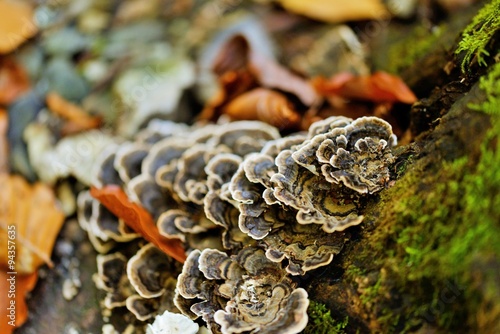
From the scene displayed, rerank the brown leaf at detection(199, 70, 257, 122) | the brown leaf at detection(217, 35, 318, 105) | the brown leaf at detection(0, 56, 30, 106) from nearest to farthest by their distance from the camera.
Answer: the brown leaf at detection(217, 35, 318, 105) → the brown leaf at detection(199, 70, 257, 122) → the brown leaf at detection(0, 56, 30, 106)

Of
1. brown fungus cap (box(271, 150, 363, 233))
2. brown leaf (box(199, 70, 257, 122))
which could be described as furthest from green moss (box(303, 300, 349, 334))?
brown leaf (box(199, 70, 257, 122))

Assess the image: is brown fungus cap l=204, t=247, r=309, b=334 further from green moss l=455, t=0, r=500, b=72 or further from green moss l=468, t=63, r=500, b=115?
green moss l=455, t=0, r=500, b=72

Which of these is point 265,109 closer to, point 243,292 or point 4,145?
point 243,292

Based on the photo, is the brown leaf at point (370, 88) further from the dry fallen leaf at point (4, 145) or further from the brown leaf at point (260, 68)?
the dry fallen leaf at point (4, 145)

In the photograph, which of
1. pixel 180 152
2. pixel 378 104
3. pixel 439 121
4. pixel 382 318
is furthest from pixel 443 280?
pixel 180 152

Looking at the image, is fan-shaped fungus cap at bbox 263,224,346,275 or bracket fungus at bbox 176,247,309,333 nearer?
bracket fungus at bbox 176,247,309,333

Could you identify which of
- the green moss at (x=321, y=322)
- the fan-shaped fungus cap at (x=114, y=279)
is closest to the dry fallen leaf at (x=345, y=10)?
the fan-shaped fungus cap at (x=114, y=279)

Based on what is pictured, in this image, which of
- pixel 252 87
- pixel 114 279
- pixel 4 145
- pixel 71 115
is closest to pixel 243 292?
pixel 114 279
